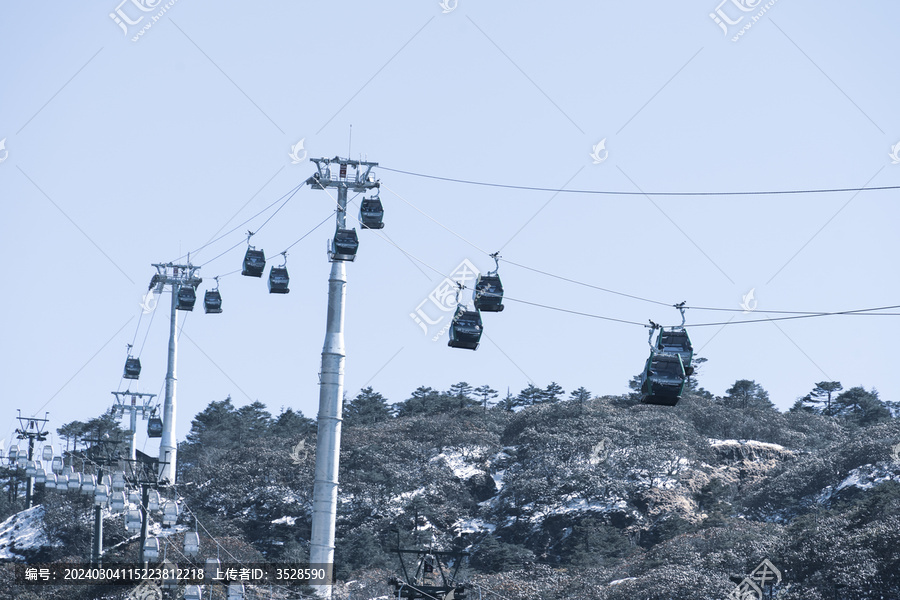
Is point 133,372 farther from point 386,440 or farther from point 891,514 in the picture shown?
point 891,514

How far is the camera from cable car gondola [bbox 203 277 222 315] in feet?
182

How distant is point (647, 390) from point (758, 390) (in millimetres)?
71670

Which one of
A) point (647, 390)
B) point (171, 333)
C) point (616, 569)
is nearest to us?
point (647, 390)

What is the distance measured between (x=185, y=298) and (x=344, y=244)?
27.4 m

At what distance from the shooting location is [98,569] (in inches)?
1796

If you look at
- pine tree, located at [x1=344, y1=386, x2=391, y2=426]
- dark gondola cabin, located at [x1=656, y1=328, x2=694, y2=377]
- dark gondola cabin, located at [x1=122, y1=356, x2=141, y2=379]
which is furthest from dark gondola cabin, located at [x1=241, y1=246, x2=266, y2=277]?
pine tree, located at [x1=344, y1=386, x2=391, y2=426]

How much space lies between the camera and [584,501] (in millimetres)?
65312

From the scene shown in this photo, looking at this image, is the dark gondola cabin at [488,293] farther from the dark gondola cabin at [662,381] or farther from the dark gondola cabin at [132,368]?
the dark gondola cabin at [132,368]

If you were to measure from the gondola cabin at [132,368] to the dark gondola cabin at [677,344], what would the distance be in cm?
4936

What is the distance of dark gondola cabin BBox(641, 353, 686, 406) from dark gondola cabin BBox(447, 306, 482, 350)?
6.25m

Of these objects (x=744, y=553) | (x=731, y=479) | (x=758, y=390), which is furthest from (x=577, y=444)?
(x=758, y=390)

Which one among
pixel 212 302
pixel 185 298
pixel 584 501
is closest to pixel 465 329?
pixel 212 302

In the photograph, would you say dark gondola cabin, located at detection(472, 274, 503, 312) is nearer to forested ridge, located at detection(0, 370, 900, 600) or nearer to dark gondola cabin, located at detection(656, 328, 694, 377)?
dark gondola cabin, located at detection(656, 328, 694, 377)

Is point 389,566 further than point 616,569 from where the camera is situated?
Yes
